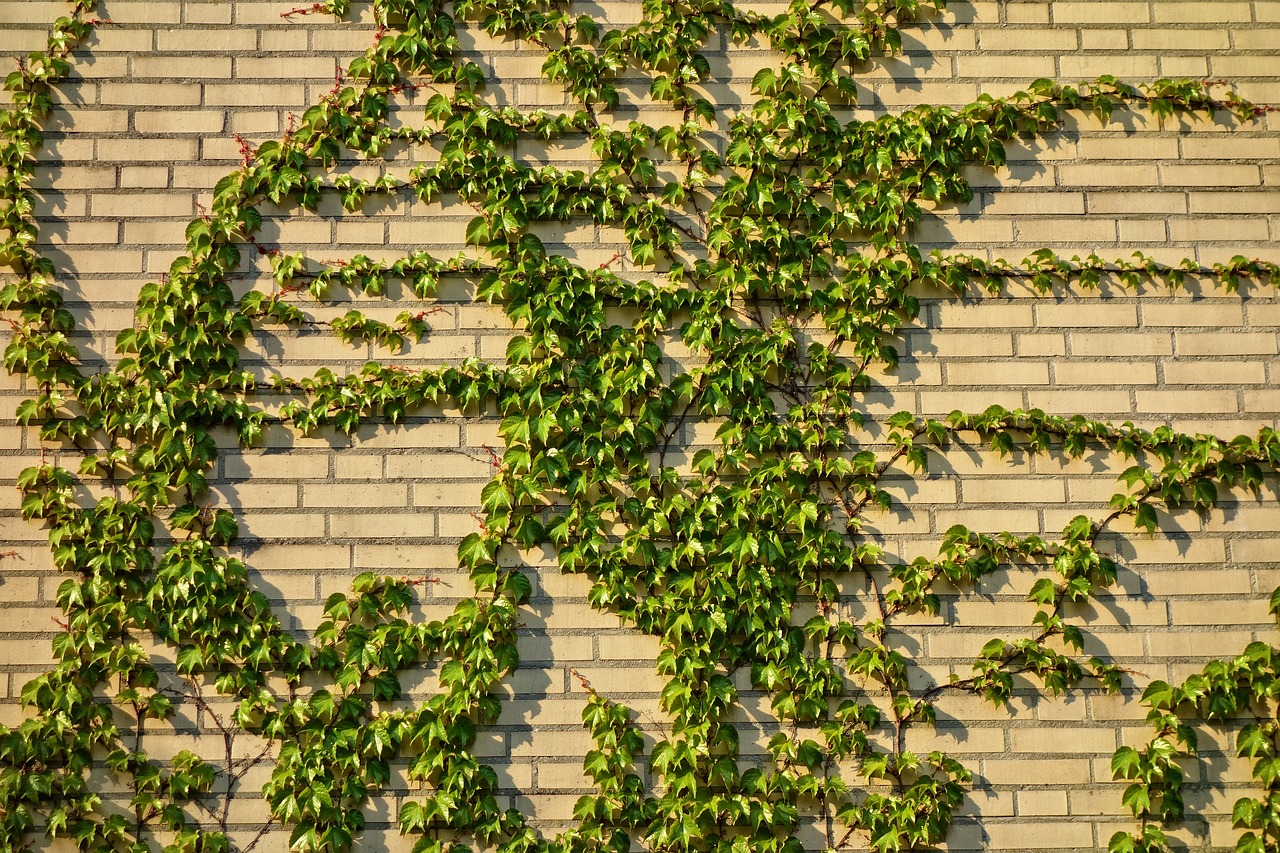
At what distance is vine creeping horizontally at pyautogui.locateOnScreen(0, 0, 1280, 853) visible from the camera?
3.37 m

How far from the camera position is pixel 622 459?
3.56 metres

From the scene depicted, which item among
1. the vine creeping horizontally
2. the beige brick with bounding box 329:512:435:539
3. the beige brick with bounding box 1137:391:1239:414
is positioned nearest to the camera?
the vine creeping horizontally

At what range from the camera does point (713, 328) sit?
3.61m

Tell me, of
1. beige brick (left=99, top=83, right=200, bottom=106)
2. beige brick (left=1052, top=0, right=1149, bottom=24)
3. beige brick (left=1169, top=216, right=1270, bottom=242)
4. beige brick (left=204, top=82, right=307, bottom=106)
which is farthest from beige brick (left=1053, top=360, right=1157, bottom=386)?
beige brick (left=99, top=83, right=200, bottom=106)

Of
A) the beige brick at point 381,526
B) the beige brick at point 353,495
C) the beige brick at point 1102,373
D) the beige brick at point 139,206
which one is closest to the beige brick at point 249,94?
the beige brick at point 139,206

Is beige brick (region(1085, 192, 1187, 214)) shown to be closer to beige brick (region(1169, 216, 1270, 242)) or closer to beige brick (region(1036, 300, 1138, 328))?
beige brick (region(1169, 216, 1270, 242))

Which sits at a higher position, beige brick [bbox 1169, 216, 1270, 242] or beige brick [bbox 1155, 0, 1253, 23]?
beige brick [bbox 1155, 0, 1253, 23]

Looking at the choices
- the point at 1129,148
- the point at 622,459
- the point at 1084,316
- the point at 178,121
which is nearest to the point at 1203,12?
the point at 1129,148

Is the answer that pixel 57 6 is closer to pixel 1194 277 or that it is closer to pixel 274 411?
pixel 274 411

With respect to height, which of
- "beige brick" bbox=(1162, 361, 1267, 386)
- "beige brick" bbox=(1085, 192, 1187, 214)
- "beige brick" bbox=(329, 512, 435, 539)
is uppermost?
"beige brick" bbox=(1085, 192, 1187, 214)

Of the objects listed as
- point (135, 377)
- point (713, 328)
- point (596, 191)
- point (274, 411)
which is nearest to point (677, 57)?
point (596, 191)

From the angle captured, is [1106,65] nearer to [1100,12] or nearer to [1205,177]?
[1100,12]

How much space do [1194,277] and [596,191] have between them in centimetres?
188

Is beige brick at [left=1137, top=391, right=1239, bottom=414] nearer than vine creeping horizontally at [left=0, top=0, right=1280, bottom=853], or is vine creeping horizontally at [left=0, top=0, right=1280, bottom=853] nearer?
vine creeping horizontally at [left=0, top=0, right=1280, bottom=853]
